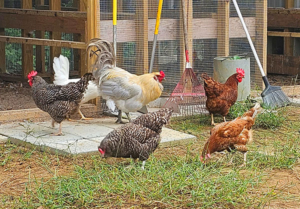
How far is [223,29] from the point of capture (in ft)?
27.1

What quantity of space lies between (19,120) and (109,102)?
1204mm

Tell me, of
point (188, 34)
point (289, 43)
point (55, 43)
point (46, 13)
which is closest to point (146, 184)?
point (55, 43)

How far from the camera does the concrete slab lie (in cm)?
550

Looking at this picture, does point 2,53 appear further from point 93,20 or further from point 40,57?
point 93,20

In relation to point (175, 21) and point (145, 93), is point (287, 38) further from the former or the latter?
point (145, 93)

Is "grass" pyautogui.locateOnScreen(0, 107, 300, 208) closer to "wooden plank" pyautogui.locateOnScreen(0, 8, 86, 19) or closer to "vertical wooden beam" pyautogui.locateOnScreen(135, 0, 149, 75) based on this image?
"vertical wooden beam" pyautogui.locateOnScreen(135, 0, 149, 75)

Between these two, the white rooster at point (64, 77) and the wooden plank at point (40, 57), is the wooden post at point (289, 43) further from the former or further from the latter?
the white rooster at point (64, 77)

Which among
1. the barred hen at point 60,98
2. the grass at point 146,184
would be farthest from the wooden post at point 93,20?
the grass at point 146,184

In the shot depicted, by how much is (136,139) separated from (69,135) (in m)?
1.51

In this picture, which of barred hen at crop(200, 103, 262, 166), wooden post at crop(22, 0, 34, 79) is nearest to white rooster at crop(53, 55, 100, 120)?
barred hen at crop(200, 103, 262, 166)

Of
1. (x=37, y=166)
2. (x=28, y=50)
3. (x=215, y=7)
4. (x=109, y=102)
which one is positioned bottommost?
(x=37, y=166)

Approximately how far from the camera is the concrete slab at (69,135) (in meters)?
5.50

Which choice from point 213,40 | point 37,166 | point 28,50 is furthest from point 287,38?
point 37,166

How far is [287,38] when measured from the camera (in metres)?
11.3
